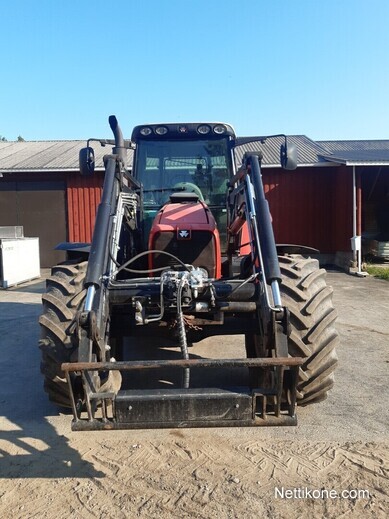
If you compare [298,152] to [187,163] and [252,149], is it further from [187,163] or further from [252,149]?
[187,163]

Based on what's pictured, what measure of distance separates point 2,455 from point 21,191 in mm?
12374

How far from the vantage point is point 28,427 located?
3.70m

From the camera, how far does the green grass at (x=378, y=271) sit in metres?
11.8

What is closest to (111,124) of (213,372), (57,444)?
(213,372)

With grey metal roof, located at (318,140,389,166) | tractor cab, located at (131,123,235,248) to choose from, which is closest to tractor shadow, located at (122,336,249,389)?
tractor cab, located at (131,123,235,248)

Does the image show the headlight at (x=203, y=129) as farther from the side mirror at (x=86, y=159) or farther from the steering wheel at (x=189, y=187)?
the side mirror at (x=86, y=159)

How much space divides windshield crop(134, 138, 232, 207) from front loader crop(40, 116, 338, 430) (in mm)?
49

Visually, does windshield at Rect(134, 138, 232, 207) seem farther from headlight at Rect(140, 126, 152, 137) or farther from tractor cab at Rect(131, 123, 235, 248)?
headlight at Rect(140, 126, 152, 137)

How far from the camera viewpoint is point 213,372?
4.77 m

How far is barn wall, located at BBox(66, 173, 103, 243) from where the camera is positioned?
14102 mm

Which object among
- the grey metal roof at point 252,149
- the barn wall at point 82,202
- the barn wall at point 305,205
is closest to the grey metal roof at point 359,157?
the grey metal roof at point 252,149

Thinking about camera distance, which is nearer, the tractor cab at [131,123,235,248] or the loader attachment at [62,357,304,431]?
the loader attachment at [62,357,304,431]

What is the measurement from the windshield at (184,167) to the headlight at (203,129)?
0.41 feet

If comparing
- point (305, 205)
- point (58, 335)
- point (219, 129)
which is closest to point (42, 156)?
point (305, 205)
